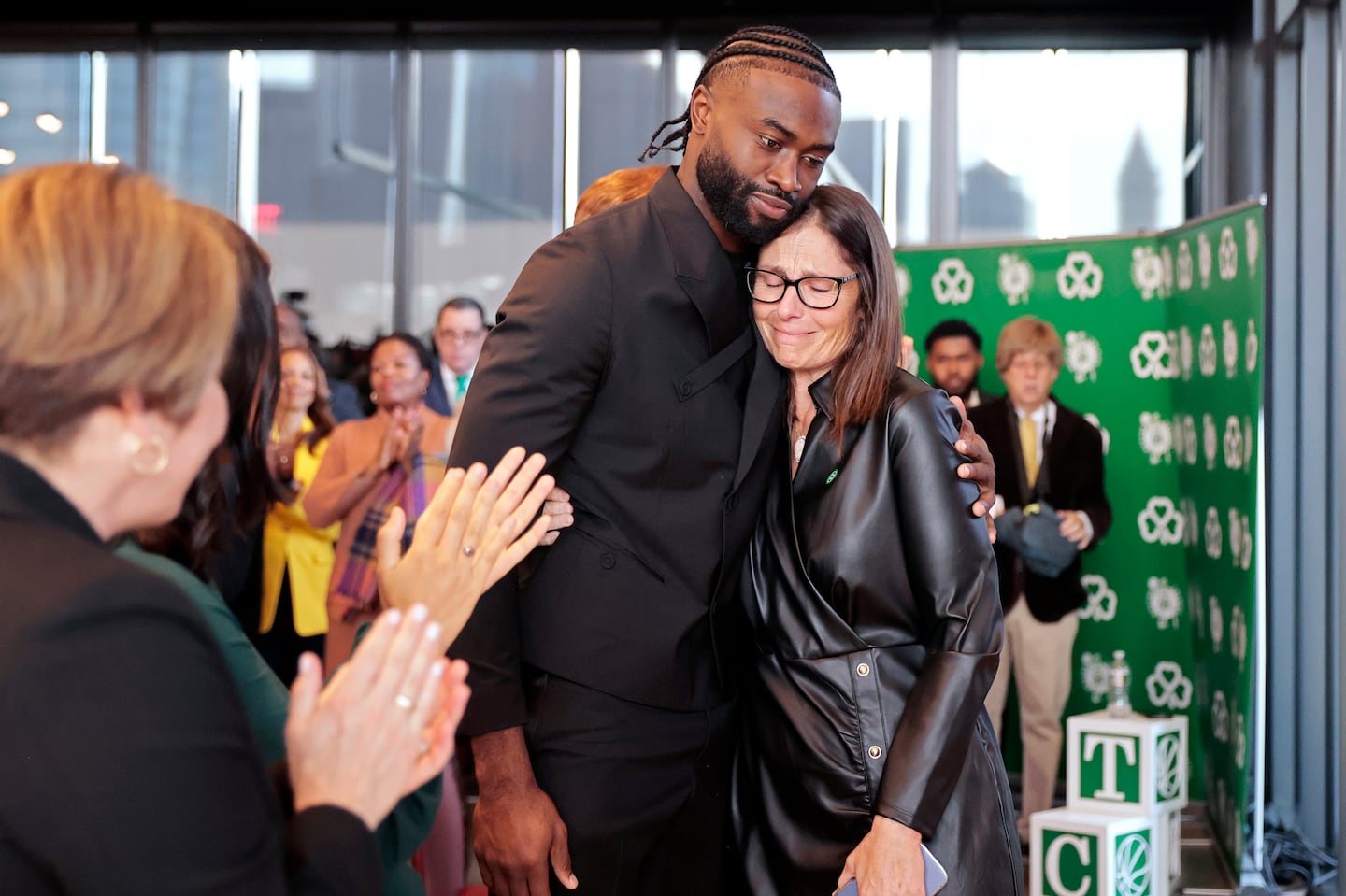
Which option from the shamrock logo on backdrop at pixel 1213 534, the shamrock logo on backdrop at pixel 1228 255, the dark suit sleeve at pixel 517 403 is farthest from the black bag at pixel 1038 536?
the dark suit sleeve at pixel 517 403

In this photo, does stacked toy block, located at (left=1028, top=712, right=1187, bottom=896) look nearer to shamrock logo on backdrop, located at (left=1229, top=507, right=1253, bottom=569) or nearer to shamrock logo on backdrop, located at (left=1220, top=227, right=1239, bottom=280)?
shamrock logo on backdrop, located at (left=1229, top=507, right=1253, bottom=569)

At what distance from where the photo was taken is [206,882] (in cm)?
92

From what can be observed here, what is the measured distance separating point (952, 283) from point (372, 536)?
288 centimetres

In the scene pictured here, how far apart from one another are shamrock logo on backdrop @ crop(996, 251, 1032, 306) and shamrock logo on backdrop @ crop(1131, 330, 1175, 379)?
1.75 ft

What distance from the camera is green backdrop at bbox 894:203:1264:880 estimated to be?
5.10m

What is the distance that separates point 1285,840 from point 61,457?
5077mm

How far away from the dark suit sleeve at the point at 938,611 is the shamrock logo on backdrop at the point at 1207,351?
11.3ft

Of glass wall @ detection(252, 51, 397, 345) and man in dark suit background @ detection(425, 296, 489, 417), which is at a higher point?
glass wall @ detection(252, 51, 397, 345)

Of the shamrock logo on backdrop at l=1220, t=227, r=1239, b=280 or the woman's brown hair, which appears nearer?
the woman's brown hair

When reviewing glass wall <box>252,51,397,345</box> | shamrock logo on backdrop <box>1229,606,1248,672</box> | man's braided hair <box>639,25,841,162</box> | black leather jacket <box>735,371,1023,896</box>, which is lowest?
shamrock logo on backdrop <box>1229,606,1248,672</box>

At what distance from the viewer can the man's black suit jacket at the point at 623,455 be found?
193cm

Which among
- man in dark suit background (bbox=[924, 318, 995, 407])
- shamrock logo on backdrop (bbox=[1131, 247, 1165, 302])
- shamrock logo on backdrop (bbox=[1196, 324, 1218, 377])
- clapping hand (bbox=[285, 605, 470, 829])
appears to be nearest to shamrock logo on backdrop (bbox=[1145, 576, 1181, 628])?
shamrock logo on backdrop (bbox=[1196, 324, 1218, 377])

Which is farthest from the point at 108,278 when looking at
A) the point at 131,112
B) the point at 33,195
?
the point at 131,112

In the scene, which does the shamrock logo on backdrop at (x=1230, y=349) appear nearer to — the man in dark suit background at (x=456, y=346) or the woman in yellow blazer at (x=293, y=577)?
the man in dark suit background at (x=456, y=346)
